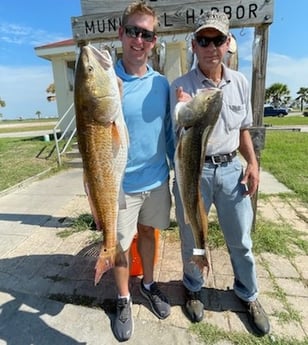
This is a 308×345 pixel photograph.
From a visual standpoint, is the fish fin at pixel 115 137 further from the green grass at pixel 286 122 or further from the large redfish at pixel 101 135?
the green grass at pixel 286 122

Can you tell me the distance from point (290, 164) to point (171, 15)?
18.7 feet

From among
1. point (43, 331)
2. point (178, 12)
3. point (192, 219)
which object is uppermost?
point (178, 12)

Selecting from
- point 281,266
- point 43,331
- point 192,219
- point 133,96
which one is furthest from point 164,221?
point 281,266

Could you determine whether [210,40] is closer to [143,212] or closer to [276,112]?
[143,212]

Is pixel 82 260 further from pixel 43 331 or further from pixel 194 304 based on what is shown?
pixel 194 304

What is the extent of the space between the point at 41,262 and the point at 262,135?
269 centimetres

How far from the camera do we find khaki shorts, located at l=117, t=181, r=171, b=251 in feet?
7.34

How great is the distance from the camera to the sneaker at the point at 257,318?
7.65 ft

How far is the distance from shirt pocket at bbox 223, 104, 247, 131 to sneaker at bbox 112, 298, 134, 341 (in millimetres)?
1575

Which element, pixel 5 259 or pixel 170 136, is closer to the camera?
pixel 170 136

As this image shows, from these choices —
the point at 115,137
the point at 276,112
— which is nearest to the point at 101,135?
the point at 115,137

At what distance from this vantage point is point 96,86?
1.51m

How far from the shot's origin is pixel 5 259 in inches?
138

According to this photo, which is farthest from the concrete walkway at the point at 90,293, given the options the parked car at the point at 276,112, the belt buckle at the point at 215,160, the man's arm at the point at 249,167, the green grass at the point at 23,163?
the parked car at the point at 276,112
